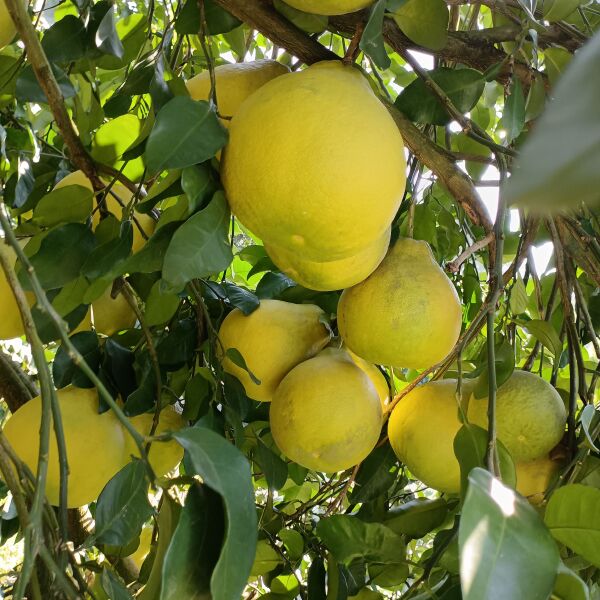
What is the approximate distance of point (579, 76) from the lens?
0.14m

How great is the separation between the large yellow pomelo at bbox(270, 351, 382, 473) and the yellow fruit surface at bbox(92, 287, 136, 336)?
22 cm

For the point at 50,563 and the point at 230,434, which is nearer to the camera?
the point at 50,563

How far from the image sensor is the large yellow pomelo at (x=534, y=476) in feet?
2.68

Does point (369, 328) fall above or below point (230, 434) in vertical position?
above

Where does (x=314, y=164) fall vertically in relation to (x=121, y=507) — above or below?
above

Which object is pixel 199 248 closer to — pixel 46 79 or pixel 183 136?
pixel 183 136

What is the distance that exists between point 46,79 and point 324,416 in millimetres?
429

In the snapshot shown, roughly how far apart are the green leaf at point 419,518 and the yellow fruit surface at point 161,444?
27cm

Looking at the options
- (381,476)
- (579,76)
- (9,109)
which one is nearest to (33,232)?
(9,109)

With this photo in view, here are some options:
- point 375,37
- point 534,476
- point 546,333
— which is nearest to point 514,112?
point 375,37

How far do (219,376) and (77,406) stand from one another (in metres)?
Answer: 0.16

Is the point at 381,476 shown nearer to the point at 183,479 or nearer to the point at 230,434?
the point at 230,434

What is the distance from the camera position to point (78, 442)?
747 millimetres

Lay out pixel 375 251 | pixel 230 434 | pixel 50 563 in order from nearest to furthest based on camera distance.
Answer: pixel 50 563 < pixel 375 251 < pixel 230 434
